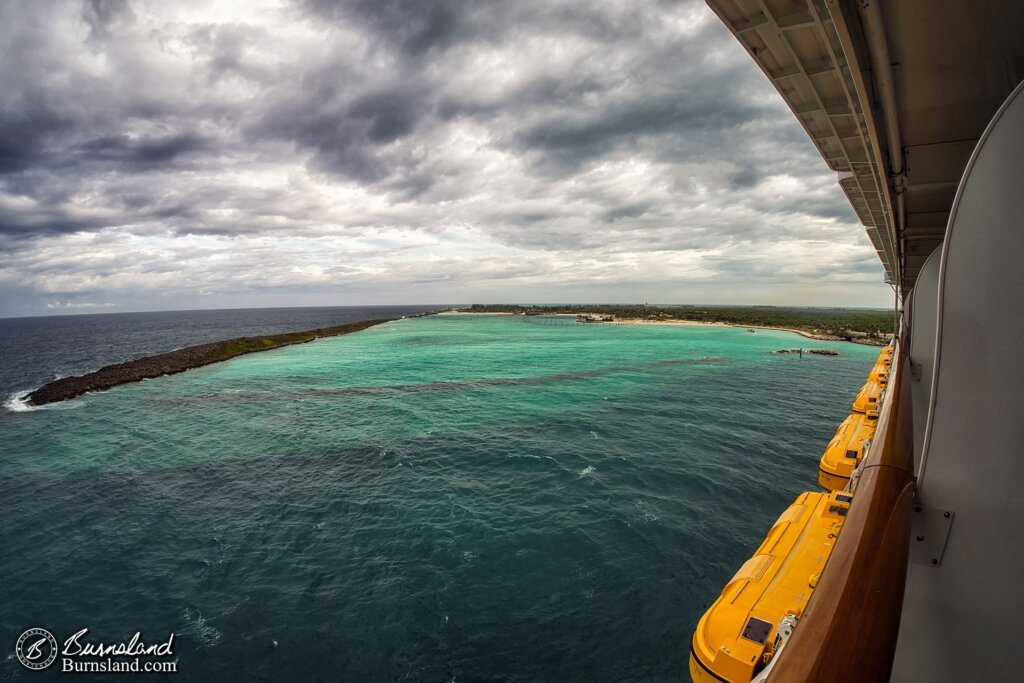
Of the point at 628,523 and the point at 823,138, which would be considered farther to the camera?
the point at 628,523

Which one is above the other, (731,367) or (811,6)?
(811,6)

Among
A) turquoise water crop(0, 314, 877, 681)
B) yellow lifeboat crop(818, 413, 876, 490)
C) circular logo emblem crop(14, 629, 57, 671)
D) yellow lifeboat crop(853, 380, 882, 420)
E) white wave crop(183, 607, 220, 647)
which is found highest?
yellow lifeboat crop(853, 380, 882, 420)

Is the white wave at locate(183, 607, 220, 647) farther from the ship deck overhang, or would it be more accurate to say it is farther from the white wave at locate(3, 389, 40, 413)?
the white wave at locate(3, 389, 40, 413)

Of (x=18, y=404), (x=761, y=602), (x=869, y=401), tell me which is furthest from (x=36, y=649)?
(x=18, y=404)

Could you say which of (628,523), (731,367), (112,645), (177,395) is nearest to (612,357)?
(731,367)

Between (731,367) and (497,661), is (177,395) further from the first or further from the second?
(731,367)

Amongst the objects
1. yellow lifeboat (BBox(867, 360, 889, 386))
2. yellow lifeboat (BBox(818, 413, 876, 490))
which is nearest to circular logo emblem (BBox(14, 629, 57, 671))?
yellow lifeboat (BBox(818, 413, 876, 490))

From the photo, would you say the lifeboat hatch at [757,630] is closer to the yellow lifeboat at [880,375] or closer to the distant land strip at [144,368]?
the yellow lifeboat at [880,375]

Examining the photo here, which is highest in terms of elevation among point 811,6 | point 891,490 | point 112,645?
point 811,6
